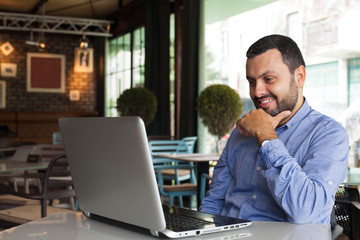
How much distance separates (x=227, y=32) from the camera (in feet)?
23.3

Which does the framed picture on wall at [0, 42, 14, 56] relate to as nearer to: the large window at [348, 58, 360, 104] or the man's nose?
the large window at [348, 58, 360, 104]

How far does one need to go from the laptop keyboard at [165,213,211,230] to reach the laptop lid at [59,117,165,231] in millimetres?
104

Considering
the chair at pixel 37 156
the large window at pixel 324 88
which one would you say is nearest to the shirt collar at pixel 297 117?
the chair at pixel 37 156

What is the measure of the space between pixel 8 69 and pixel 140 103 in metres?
5.50

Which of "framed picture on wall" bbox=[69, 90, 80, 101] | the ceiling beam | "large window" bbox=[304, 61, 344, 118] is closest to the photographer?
"large window" bbox=[304, 61, 344, 118]

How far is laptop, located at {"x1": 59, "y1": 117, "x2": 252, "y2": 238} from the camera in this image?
108 cm

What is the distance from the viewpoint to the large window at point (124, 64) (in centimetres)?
1034

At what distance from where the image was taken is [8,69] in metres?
12.3

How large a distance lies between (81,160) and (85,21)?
36.5 feet

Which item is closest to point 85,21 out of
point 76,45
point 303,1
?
point 76,45

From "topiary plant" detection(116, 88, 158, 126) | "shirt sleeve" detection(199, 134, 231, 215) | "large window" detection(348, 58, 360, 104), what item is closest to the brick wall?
"topiary plant" detection(116, 88, 158, 126)

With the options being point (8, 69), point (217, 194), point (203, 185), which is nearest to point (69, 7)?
point (8, 69)

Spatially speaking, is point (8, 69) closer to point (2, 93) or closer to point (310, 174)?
point (2, 93)

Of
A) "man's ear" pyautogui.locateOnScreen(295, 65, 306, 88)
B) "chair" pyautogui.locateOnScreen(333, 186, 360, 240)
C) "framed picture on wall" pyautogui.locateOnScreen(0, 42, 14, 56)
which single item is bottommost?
"chair" pyautogui.locateOnScreen(333, 186, 360, 240)
